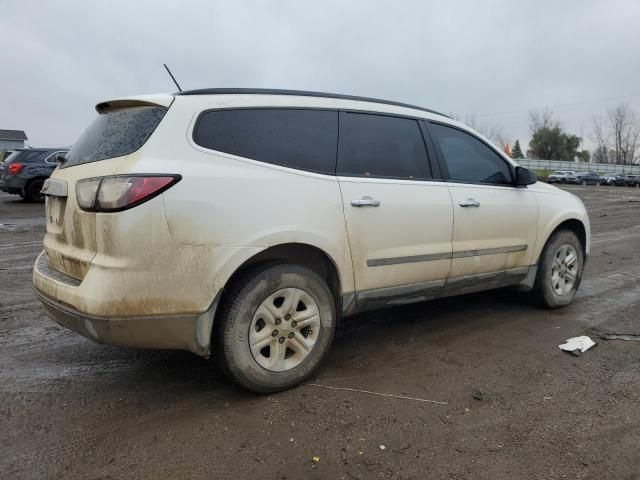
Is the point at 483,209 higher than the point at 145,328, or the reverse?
the point at 483,209

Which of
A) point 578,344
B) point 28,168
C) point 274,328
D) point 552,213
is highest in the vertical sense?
point 28,168

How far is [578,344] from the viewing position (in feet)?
13.0

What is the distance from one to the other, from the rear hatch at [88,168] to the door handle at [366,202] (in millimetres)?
1305

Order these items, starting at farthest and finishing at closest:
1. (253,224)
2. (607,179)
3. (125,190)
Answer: (607,179), (253,224), (125,190)

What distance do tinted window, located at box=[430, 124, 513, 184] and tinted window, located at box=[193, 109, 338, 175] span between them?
110 cm

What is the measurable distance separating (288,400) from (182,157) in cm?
156

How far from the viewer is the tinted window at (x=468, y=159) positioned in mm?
4129

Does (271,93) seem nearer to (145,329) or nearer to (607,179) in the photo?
(145,329)

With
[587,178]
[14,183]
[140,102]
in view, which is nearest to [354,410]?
[140,102]

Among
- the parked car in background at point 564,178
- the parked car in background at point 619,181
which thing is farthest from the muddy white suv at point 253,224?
the parked car in background at point 619,181

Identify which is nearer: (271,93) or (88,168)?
(88,168)

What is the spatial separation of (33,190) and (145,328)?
15.0 meters

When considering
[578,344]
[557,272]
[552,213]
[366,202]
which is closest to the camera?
[366,202]

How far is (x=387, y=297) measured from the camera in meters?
3.62
